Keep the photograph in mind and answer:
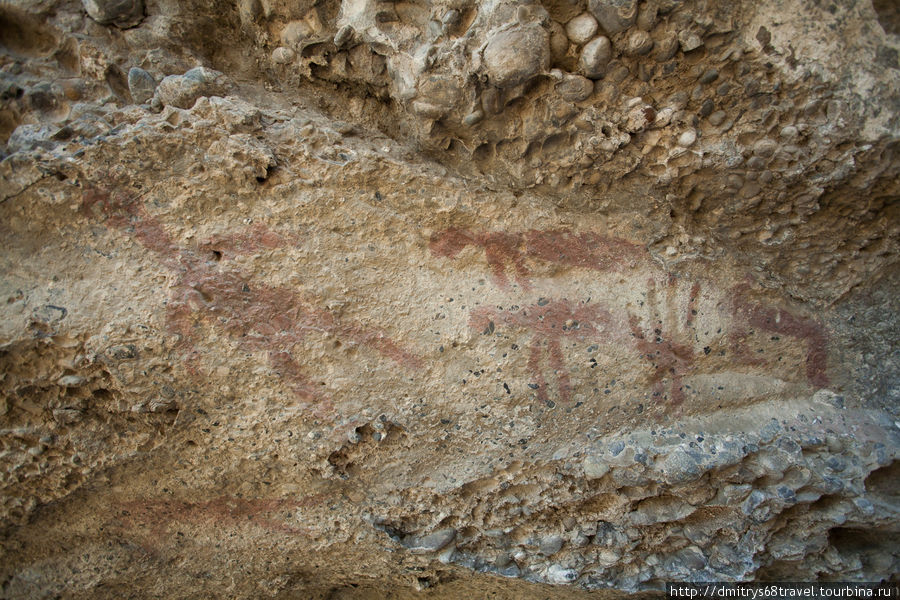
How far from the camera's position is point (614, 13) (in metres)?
1.27

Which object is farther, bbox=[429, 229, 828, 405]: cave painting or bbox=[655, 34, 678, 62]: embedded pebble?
bbox=[429, 229, 828, 405]: cave painting

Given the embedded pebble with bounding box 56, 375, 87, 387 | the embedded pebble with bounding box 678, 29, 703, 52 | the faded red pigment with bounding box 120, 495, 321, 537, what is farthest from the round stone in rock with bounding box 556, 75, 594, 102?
the embedded pebble with bounding box 56, 375, 87, 387

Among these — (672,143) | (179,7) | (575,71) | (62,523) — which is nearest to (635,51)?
(575,71)

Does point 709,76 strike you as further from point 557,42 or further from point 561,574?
point 561,574

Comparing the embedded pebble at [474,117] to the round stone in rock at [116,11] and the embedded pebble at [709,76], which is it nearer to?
the embedded pebble at [709,76]

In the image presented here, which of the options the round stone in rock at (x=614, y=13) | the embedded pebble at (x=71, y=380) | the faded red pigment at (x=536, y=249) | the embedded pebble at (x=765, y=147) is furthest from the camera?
the faded red pigment at (x=536, y=249)

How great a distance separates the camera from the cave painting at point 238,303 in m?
1.46

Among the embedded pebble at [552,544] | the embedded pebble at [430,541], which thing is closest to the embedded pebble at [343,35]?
the embedded pebble at [430,541]

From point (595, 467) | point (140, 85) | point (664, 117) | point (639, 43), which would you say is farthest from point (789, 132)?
point (140, 85)

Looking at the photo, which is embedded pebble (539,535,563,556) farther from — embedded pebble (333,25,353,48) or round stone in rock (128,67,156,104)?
round stone in rock (128,67,156,104)

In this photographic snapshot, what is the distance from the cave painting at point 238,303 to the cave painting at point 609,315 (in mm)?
363

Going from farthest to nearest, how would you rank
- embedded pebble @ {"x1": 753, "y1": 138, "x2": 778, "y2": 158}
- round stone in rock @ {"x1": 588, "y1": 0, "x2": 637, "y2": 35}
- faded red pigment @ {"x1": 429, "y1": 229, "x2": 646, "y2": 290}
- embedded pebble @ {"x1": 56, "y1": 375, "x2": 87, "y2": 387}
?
faded red pigment @ {"x1": 429, "y1": 229, "x2": 646, "y2": 290} < embedded pebble @ {"x1": 56, "y1": 375, "x2": 87, "y2": 387} < embedded pebble @ {"x1": 753, "y1": 138, "x2": 778, "y2": 158} < round stone in rock @ {"x1": 588, "y1": 0, "x2": 637, "y2": 35}

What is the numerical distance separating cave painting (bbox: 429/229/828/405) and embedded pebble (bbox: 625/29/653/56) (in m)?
0.51

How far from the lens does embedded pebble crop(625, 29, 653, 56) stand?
129cm
